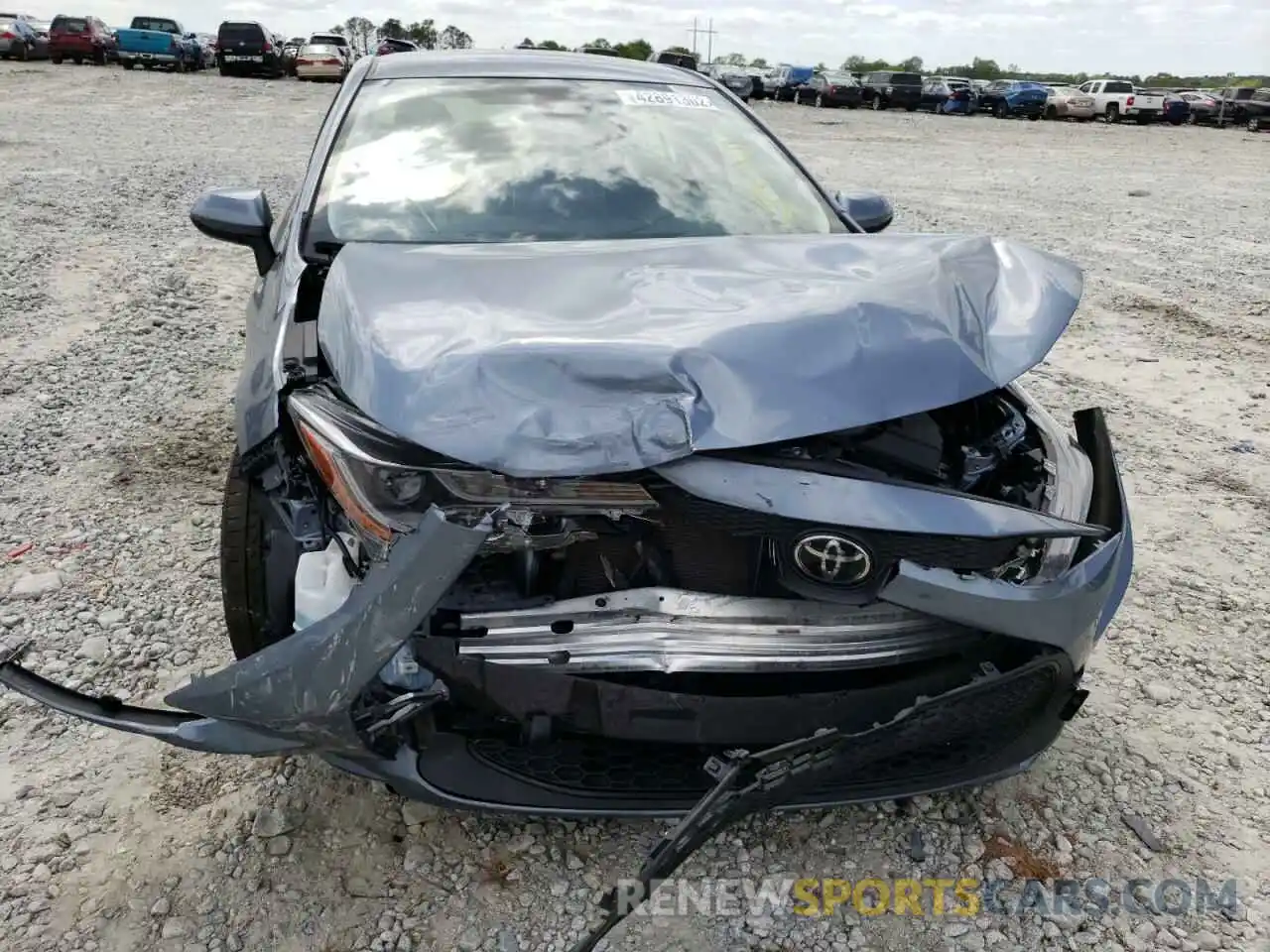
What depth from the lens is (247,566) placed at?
2129 millimetres

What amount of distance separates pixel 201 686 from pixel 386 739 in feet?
1.08

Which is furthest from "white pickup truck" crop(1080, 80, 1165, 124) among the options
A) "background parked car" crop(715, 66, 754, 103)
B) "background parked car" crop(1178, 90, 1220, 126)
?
"background parked car" crop(715, 66, 754, 103)

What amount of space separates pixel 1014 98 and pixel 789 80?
7.28m

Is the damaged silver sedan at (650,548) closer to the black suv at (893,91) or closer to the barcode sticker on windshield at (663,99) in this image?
the barcode sticker on windshield at (663,99)

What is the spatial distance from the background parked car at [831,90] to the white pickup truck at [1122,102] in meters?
6.95

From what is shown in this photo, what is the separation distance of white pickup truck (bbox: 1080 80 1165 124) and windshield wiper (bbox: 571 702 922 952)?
33.1 m

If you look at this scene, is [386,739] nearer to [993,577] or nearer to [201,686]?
[201,686]

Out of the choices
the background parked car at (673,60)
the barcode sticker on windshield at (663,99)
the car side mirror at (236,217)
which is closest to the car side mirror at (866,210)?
the barcode sticker on windshield at (663,99)

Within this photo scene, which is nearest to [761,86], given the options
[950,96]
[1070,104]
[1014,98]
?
[950,96]

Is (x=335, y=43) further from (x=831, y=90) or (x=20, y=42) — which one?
(x=831, y=90)

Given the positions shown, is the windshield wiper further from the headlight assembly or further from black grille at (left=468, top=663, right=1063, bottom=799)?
the headlight assembly

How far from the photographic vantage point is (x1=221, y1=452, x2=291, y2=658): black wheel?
83.0 inches

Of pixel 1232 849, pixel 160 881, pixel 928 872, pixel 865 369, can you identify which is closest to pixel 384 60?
pixel 865 369

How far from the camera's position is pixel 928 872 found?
2080 mm
